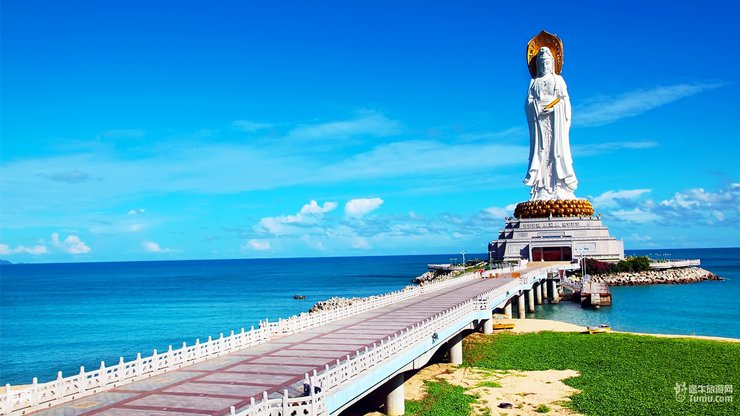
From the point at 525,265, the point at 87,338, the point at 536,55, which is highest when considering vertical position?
the point at 536,55

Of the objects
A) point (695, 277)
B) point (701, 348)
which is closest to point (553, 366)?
point (701, 348)

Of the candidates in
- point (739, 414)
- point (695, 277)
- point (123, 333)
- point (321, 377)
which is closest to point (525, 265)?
point (695, 277)

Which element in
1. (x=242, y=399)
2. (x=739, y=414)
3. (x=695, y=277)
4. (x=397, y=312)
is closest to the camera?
(x=242, y=399)

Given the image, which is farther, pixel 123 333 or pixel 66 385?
pixel 123 333

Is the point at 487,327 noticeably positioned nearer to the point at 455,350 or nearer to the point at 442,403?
the point at 455,350

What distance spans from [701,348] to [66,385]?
85.2 feet

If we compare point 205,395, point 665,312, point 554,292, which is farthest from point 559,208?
point 205,395

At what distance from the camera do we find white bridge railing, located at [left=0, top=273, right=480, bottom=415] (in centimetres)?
1473

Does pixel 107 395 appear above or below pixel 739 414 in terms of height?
above

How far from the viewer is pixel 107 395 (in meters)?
16.1

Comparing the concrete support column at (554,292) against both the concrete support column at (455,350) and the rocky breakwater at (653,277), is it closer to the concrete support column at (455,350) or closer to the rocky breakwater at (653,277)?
the rocky breakwater at (653,277)

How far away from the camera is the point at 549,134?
274ft

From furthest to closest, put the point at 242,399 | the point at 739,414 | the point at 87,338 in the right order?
the point at 87,338 → the point at 739,414 → the point at 242,399

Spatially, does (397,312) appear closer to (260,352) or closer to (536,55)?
(260,352)
